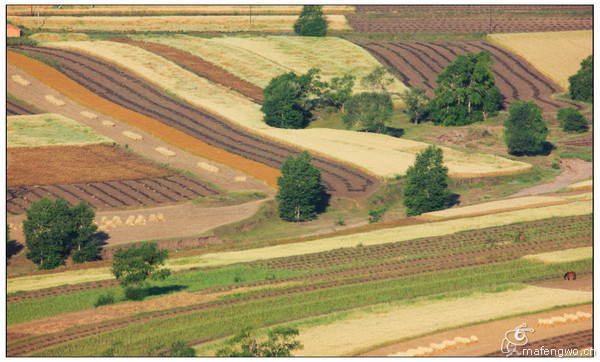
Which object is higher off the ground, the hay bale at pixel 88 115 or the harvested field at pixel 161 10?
the harvested field at pixel 161 10

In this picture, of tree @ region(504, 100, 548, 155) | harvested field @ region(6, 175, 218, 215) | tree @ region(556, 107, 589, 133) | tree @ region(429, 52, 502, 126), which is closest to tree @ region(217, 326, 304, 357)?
harvested field @ region(6, 175, 218, 215)

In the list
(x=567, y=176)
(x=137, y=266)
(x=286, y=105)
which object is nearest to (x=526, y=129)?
(x=567, y=176)

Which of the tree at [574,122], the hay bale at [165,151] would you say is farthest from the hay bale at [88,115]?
the tree at [574,122]

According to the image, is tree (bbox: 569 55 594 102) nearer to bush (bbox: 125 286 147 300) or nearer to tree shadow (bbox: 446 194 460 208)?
tree shadow (bbox: 446 194 460 208)

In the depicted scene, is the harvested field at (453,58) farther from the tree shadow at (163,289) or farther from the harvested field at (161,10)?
the tree shadow at (163,289)

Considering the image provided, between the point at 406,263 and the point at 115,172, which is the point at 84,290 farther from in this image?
the point at 115,172

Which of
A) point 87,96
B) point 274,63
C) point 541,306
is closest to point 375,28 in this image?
point 274,63

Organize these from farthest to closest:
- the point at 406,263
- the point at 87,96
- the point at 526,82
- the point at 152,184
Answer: the point at 526,82 → the point at 87,96 → the point at 152,184 → the point at 406,263
